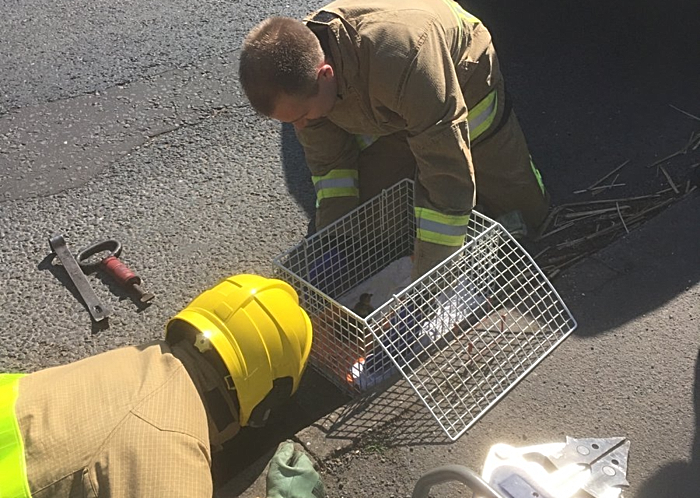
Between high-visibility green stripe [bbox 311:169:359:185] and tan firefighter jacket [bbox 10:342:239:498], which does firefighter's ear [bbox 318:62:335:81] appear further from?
tan firefighter jacket [bbox 10:342:239:498]

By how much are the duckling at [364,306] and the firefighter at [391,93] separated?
295 millimetres

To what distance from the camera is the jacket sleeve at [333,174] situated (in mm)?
3275

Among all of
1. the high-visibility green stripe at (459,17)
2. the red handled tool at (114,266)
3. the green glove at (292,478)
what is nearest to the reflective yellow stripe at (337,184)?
the high-visibility green stripe at (459,17)

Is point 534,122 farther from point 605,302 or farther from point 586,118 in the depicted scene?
point 605,302

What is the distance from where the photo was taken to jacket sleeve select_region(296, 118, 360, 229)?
10.7 feet

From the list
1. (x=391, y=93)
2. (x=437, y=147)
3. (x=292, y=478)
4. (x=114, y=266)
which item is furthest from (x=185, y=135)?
(x=292, y=478)

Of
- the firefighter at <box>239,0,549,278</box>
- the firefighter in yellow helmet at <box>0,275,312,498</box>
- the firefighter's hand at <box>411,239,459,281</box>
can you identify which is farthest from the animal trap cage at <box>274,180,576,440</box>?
the firefighter in yellow helmet at <box>0,275,312,498</box>

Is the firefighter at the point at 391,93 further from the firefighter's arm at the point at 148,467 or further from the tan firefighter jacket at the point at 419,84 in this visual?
the firefighter's arm at the point at 148,467

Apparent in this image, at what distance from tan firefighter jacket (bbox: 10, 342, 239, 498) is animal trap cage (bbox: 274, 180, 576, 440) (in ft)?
2.41

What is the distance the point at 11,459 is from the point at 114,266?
1.60 meters

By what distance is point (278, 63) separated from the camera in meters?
2.47

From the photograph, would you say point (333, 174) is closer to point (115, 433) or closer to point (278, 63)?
point (278, 63)

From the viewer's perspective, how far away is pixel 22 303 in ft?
11.0

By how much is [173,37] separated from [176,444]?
3950 millimetres
